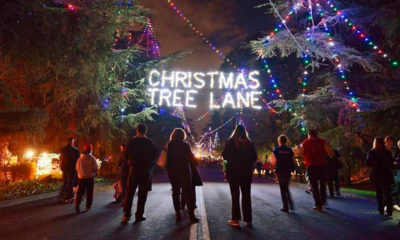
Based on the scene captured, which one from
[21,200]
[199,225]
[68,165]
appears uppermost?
[68,165]

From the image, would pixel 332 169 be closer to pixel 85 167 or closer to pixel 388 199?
pixel 388 199

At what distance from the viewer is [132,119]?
59.1ft

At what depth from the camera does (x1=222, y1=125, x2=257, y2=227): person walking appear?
6.21 meters

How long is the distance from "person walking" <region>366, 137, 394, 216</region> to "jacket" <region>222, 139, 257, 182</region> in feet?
11.0

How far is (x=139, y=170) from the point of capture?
650 cm

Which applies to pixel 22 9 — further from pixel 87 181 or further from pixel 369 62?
pixel 369 62

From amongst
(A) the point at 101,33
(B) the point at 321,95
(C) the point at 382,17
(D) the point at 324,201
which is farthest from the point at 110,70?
(C) the point at 382,17

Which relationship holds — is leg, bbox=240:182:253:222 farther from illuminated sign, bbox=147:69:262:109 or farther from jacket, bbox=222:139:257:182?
illuminated sign, bbox=147:69:262:109

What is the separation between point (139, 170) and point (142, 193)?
46 centimetres

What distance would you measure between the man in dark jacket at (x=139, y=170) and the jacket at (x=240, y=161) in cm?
156

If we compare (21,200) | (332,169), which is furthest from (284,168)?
(21,200)

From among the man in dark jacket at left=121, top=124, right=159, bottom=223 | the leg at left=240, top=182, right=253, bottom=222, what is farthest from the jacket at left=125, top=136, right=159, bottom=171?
the leg at left=240, top=182, right=253, bottom=222

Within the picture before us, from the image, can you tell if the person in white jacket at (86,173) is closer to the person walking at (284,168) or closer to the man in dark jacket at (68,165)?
the man in dark jacket at (68,165)

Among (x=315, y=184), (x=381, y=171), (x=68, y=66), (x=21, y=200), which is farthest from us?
(x=68, y=66)
